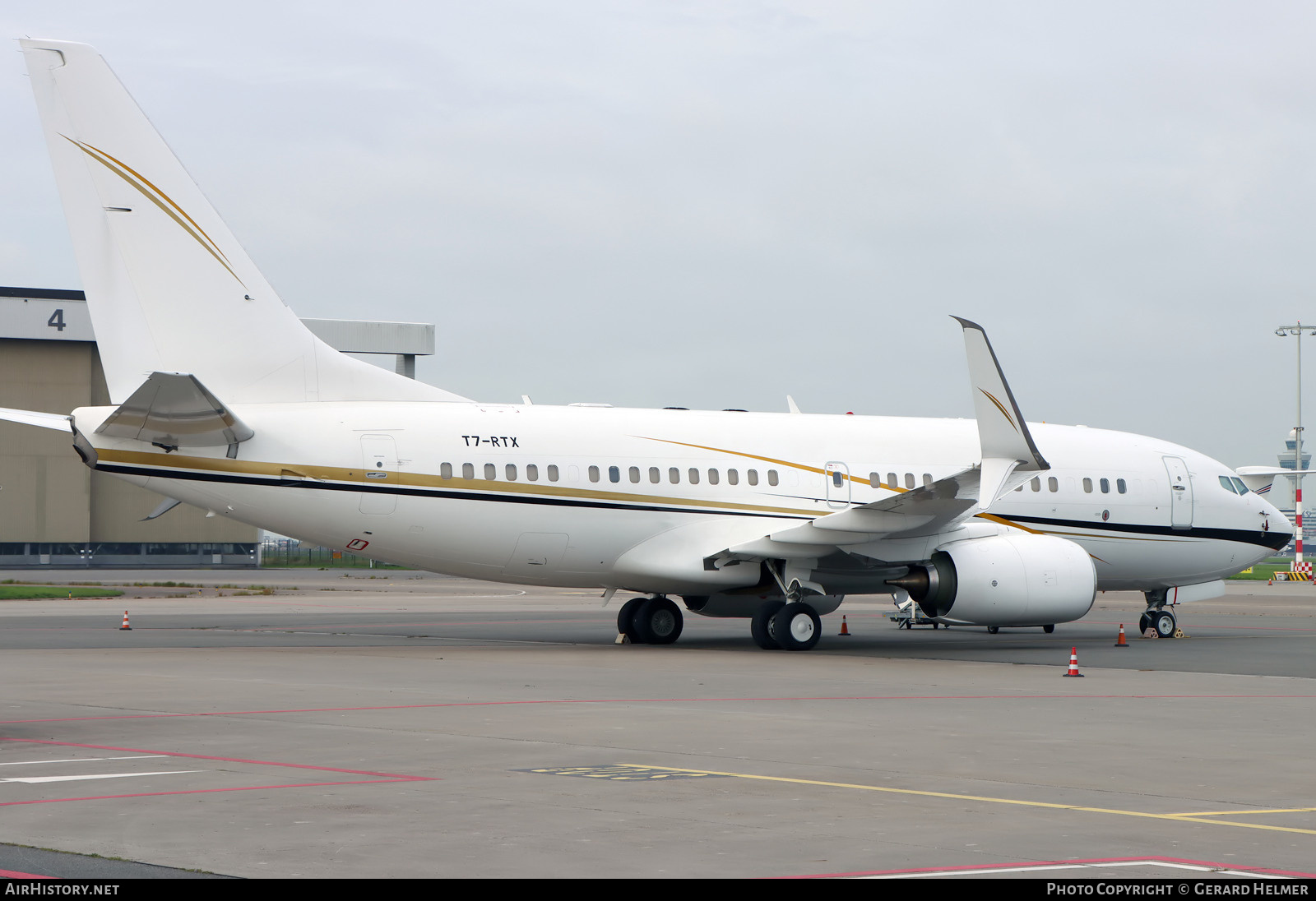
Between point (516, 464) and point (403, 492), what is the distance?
184 cm

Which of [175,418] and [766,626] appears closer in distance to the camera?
[175,418]

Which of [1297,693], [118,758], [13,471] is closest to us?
[118,758]

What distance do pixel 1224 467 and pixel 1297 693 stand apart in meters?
13.0

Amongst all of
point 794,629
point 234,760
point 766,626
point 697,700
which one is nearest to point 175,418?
point 697,700

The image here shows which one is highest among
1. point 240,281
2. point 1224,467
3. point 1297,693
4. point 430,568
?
point 240,281

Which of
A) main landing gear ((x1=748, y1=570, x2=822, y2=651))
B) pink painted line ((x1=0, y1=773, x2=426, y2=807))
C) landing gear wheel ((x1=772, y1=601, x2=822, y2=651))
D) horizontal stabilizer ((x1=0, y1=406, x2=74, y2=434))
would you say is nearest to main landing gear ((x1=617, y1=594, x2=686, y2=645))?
main landing gear ((x1=748, y1=570, x2=822, y2=651))

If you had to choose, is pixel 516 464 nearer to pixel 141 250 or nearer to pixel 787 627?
pixel 787 627

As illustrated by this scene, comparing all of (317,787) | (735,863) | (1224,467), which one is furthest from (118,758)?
(1224,467)

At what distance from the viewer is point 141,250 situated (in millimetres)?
21125

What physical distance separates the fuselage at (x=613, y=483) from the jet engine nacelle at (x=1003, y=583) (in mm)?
545

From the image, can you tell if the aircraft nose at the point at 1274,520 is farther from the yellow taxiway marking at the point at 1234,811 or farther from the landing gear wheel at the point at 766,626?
the yellow taxiway marking at the point at 1234,811

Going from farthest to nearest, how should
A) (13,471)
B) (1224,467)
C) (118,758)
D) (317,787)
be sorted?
1. (13,471)
2. (1224,467)
3. (118,758)
4. (317,787)

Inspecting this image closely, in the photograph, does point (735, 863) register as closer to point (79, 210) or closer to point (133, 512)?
point (79, 210)
